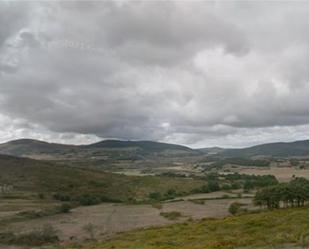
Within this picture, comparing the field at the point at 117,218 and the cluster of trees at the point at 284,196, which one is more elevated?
the cluster of trees at the point at 284,196

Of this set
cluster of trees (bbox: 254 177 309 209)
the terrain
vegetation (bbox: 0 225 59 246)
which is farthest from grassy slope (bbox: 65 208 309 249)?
cluster of trees (bbox: 254 177 309 209)

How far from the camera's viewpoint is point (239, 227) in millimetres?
75688

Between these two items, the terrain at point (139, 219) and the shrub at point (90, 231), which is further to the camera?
the shrub at point (90, 231)

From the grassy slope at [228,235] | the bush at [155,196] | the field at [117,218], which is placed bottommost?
the field at [117,218]

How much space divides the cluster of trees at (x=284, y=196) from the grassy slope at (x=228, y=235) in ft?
64.2

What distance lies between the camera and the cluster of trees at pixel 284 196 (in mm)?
106900

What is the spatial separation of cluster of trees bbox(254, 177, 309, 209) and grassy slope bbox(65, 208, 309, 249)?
1957cm

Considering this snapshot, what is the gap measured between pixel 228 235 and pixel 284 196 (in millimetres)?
43464

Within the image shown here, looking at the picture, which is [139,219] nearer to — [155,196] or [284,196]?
[284,196]

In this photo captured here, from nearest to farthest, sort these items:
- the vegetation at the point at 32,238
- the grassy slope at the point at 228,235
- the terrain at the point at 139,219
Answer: the grassy slope at the point at 228,235 < the terrain at the point at 139,219 < the vegetation at the point at 32,238

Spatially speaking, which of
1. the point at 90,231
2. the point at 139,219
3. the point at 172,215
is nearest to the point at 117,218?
the point at 139,219

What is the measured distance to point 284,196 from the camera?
352 feet

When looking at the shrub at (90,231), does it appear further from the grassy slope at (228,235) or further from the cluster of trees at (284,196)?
the cluster of trees at (284,196)

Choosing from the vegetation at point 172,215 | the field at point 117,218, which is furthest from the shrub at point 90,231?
the vegetation at point 172,215
